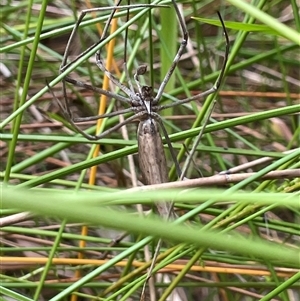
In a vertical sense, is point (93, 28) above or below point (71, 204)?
above

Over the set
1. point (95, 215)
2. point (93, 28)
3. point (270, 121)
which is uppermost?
point (93, 28)

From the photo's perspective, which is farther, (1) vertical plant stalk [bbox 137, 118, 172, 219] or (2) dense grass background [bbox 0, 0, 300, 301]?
(1) vertical plant stalk [bbox 137, 118, 172, 219]

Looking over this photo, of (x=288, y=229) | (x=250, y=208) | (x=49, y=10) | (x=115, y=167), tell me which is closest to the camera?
(x=250, y=208)

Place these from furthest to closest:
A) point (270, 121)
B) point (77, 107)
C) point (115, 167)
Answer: point (77, 107), point (270, 121), point (115, 167)

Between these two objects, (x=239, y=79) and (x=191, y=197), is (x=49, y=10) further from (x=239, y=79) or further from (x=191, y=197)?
(x=191, y=197)

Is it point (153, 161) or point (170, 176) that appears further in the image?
point (170, 176)

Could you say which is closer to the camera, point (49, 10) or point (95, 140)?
point (95, 140)

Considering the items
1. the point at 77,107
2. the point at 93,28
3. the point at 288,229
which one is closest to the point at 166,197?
the point at 288,229

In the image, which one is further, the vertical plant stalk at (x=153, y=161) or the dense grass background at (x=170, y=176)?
the vertical plant stalk at (x=153, y=161)
